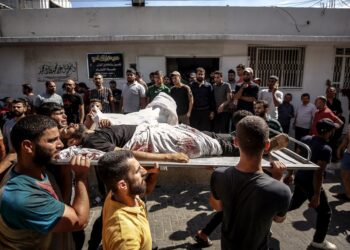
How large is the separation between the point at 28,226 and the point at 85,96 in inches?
220

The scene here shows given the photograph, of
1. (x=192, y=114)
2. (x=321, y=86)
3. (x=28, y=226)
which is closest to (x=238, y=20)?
(x=321, y=86)

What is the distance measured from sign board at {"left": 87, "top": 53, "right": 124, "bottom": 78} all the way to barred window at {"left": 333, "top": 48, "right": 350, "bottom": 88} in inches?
262

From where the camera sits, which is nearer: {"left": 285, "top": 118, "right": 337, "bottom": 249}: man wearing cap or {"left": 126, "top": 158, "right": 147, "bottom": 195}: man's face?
{"left": 126, "top": 158, "right": 147, "bottom": 195}: man's face

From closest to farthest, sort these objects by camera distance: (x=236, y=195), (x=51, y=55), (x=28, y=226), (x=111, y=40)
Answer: (x=28, y=226) < (x=236, y=195) < (x=111, y=40) < (x=51, y=55)

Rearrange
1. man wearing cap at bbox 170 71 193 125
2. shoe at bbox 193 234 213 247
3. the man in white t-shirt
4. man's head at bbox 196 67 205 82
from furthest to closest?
the man in white t-shirt
man's head at bbox 196 67 205 82
man wearing cap at bbox 170 71 193 125
shoe at bbox 193 234 213 247

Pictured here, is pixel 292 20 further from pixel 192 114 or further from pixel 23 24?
pixel 23 24

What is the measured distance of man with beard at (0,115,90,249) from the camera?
1.28 meters

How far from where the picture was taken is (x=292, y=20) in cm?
818

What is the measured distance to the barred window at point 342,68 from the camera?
8.33 m

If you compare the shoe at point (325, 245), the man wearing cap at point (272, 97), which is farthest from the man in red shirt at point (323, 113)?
the shoe at point (325, 245)

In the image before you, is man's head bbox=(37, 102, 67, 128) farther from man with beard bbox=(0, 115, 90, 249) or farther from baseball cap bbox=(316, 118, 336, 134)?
baseball cap bbox=(316, 118, 336, 134)

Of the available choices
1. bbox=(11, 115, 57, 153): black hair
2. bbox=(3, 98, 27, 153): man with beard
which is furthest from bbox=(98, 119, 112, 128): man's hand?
bbox=(11, 115, 57, 153): black hair

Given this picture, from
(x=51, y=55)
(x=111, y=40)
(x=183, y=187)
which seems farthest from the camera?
(x=51, y=55)

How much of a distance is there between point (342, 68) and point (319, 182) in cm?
733
